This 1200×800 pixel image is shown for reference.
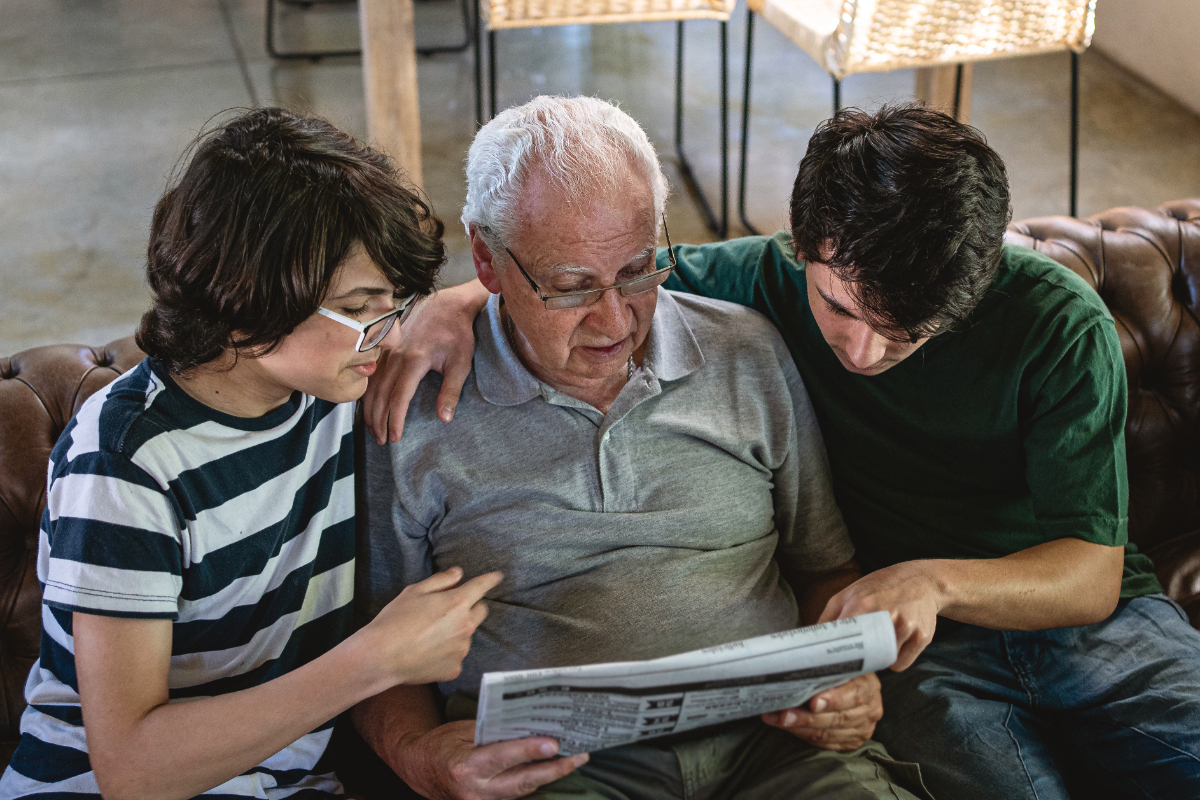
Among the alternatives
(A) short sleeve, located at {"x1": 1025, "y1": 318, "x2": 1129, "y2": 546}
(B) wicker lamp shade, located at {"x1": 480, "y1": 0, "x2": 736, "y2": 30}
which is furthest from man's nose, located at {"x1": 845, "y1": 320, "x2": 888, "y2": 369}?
(B) wicker lamp shade, located at {"x1": 480, "y1": 0, "x2": 736, "y2": 30}

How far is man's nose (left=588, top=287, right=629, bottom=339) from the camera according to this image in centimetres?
161

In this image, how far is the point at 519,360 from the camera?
176 centimetres

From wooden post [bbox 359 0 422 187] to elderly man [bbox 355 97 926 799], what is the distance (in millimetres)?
1524

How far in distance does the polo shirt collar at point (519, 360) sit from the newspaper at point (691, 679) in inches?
22.6

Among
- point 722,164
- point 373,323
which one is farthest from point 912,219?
point 722,164

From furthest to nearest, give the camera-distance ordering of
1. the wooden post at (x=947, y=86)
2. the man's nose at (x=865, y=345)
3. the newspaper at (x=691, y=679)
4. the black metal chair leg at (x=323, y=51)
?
the black metal chair leg at (x=323, y=51) < the wooden post at (x=947, y=86) < the man's nose at (x=865, y=345) < the newspaper at (x=691, y=679)

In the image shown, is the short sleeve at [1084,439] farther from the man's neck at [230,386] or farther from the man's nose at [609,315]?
the man's neck at [230,386]

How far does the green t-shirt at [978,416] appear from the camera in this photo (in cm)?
158

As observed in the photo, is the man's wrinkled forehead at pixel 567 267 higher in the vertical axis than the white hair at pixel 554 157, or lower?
lower

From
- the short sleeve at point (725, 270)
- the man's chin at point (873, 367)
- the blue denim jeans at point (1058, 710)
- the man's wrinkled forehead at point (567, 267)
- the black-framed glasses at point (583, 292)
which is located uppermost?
the man's wrinkled forehead at point (567, 267)

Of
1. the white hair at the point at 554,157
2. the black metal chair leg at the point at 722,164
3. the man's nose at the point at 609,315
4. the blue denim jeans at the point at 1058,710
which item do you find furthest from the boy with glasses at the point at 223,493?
the black metal chair leg at the point at 722,164

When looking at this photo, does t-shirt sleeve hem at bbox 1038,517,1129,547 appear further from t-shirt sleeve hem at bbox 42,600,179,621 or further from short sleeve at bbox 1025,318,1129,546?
t-shirt sleeve hem at bbox 42,600,179,621

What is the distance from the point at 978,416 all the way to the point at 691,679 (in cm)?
71

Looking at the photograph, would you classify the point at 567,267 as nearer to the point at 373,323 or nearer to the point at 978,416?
the point at 373,323
